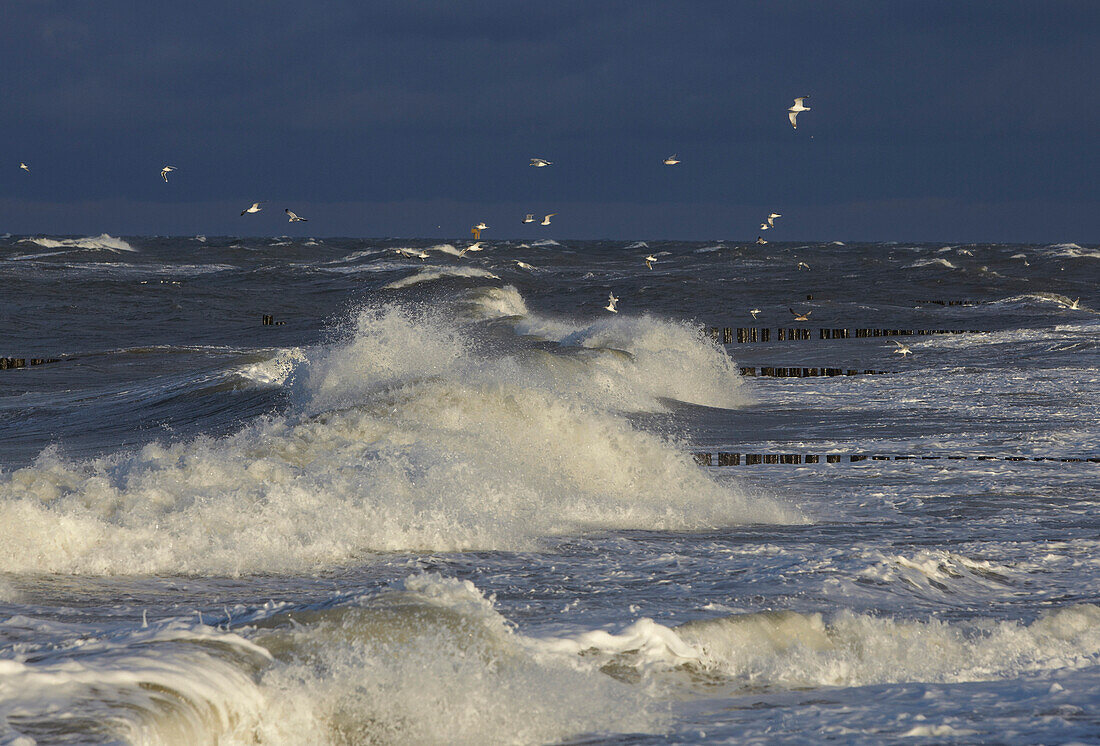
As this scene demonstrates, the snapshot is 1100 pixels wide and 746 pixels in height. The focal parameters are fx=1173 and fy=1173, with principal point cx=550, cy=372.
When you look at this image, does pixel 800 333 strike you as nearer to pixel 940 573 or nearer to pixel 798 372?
pixel 798 372

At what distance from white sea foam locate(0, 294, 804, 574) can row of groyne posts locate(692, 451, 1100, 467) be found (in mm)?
970

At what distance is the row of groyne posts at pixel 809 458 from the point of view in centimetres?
1106

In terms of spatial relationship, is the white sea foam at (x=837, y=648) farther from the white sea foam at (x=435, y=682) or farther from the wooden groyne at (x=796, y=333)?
the wooden groyne at (x=796, y=333)

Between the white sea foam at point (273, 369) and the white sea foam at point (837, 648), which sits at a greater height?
the white sea foam at point (273, 369)

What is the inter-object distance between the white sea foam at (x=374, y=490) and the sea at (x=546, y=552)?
32mm

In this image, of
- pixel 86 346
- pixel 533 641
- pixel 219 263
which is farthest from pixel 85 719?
pixel 219 263

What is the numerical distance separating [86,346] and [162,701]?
23.0m

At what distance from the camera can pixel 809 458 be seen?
11.5 meters

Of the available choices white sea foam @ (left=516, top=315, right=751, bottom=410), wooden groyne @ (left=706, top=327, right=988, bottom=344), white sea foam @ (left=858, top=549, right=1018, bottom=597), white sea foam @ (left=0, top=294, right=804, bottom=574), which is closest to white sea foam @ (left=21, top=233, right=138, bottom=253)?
wooden groyne @ (left=706, top=327, right=988, bottom=344)

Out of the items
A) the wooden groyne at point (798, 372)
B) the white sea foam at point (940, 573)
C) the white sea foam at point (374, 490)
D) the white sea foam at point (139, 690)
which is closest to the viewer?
the white sea foam at point (139, 690)

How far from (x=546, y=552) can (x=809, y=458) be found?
473 cm

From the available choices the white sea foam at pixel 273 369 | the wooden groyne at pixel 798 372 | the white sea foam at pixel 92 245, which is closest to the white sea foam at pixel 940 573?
the white sea foam at pixel 273 369

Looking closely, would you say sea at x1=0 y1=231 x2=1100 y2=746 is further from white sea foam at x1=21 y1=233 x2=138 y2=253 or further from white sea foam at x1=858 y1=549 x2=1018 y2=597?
white sea foam at x1=21 y1=233 x2=138 y2=253

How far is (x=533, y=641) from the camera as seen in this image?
17.1 feet
